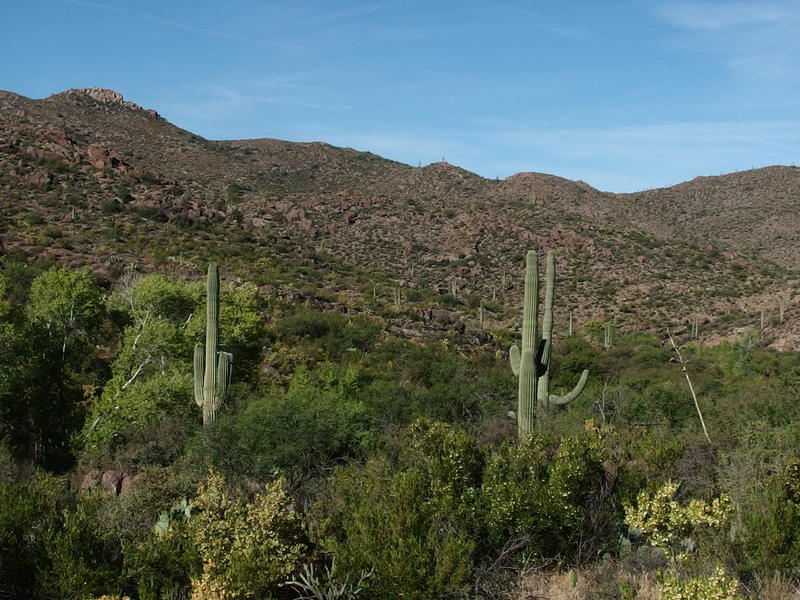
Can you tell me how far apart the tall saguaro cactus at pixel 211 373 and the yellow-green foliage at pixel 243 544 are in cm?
816

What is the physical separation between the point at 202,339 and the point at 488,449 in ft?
35.3

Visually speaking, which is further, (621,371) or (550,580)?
(621,371)

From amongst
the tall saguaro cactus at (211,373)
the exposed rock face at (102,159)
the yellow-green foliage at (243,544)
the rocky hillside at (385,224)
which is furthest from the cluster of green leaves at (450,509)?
the exposed rock face at (102,159)

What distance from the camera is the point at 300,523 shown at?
27.8ft

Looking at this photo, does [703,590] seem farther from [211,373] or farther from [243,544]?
[211,373]

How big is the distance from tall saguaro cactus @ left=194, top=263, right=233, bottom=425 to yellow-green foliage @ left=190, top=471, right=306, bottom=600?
816 centimetres

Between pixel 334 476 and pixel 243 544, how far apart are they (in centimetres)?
398

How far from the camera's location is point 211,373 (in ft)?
55.3

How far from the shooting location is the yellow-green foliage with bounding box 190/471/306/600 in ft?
24.3

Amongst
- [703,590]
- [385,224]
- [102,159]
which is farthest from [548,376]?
[385,224]

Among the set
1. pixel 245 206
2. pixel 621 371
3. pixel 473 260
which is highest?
pixel 245 206

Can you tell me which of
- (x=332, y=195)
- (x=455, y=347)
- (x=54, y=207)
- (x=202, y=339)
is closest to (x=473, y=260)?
(x=332, y=195)

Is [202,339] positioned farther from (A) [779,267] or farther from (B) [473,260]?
(A) [779,267]

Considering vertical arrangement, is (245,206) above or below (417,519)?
above
